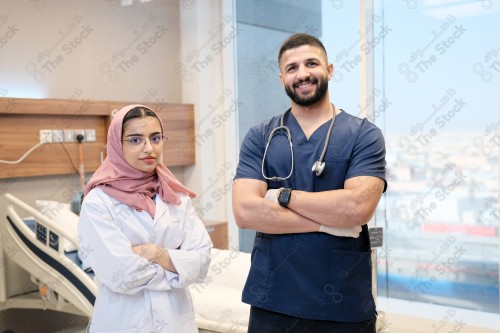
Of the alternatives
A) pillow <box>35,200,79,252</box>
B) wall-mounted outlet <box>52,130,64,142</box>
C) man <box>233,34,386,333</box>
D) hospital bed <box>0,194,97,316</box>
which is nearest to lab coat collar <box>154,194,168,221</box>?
man <box>233,34,386,333</box>

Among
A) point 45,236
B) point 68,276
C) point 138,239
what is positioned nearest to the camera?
point 138,239

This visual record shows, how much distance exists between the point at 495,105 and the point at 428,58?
1.74ft

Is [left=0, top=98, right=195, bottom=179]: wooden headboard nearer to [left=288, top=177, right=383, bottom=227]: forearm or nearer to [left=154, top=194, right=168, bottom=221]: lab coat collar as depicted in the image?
[left=154, top=194, right=168, bottom=221]: lab coat collar

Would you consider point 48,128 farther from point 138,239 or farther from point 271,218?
point 271,218

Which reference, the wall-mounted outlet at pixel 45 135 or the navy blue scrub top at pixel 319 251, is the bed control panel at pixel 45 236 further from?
the navy blue scrub top at pixel 319 251

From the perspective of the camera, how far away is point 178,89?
4789 mm

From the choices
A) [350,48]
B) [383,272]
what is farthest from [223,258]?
[350,48]

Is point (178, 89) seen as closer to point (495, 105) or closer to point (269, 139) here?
point (495, 105)

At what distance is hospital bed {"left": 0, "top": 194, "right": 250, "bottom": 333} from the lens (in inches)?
100

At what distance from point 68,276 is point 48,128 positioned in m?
1.22

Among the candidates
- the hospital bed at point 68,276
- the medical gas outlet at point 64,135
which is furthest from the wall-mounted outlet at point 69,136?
the hospital bed at point 68,276

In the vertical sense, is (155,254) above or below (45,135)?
below

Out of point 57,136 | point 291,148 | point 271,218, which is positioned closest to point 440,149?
point 291,148

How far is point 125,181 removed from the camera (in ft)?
6.17
